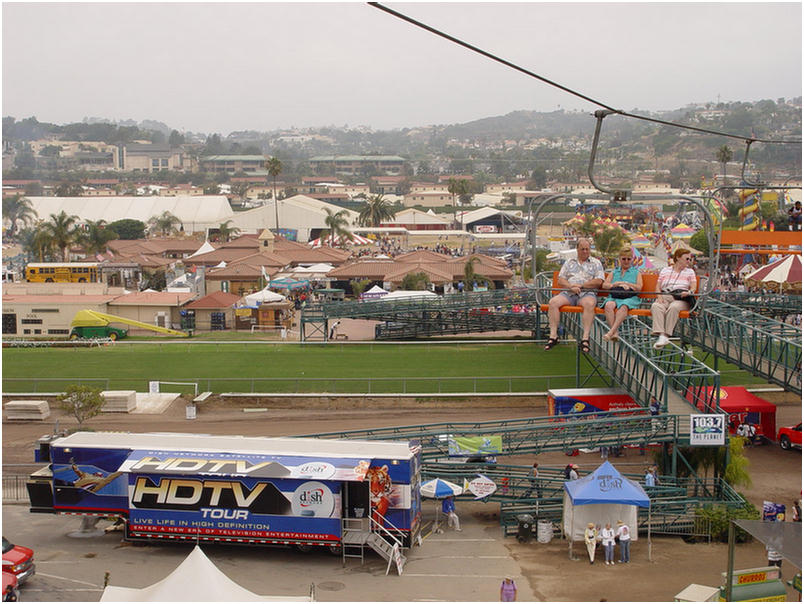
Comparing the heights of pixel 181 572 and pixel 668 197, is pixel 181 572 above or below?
below

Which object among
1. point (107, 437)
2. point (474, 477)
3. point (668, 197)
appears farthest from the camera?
point (474, 477)

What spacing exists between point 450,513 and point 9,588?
1047 cm

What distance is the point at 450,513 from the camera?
23.7 meters

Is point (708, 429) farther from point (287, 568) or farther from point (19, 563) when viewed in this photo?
A: point (19, 563)

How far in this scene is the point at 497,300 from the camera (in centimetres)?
4950

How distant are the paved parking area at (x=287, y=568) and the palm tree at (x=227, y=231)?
90.4m

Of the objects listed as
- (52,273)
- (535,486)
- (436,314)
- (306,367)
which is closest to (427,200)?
(52,273)

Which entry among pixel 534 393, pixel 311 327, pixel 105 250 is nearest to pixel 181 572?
pixel 534 393

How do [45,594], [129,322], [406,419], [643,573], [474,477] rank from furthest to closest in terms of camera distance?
[129,322]
[406,419]
[474,477]
[643,573]
[45,594]

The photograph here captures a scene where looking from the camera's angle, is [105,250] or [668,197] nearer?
[668,197]

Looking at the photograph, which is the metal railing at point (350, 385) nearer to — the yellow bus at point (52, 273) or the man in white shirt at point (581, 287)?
the man in white shirt at point (581, 287)

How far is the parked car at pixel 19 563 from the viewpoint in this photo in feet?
62.9

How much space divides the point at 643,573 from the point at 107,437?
514 inches

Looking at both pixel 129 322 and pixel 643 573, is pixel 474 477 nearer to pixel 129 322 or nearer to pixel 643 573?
pixel 643 573
